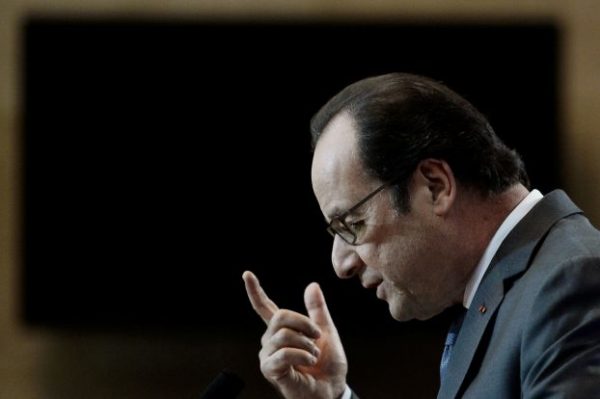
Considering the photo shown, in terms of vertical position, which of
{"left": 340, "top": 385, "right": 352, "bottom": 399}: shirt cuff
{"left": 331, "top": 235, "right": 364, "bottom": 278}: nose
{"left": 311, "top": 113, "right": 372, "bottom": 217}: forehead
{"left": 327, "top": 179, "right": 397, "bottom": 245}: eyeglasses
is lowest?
{"left": 340, "top": 385, "right": 352, "bottom": 399}: shirt cuff

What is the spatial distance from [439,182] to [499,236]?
16 centimetres

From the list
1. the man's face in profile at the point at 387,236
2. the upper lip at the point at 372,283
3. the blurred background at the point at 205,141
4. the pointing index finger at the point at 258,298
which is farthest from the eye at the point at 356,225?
the blurred background at the point at 205,141

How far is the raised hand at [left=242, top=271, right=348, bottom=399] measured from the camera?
2.53 meters

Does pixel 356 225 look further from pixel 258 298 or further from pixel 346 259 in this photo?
pixel 258 298

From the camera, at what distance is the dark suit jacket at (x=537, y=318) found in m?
1.90

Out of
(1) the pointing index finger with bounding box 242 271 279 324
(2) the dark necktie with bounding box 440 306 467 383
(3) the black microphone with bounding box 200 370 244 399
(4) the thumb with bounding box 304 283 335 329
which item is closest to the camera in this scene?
(3) the black microphone with bounding box 200 370 244 399

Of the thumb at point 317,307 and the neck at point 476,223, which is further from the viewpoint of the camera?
the thumb at point 317,307

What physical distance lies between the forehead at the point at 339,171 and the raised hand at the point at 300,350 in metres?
0.29

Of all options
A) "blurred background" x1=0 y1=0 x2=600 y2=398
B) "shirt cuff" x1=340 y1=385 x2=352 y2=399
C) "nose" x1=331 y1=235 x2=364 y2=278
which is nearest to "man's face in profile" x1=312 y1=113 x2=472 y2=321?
"nose" x1=331 y1=235 x2=364 y2=278

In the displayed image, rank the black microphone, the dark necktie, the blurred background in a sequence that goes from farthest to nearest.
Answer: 1. the blurred background
2. the dark necktie
3. the black microphone

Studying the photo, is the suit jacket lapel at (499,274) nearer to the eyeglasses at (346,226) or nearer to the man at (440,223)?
the man at (440,223)

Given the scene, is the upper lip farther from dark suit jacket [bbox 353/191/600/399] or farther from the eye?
dark suit jacket [bbox 353/191/600/399]

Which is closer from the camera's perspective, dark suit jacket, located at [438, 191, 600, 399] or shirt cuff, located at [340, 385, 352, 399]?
dark suit jacket, located at [438, 191, 600, 399]

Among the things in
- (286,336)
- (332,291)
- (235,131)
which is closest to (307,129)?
(235,131)
